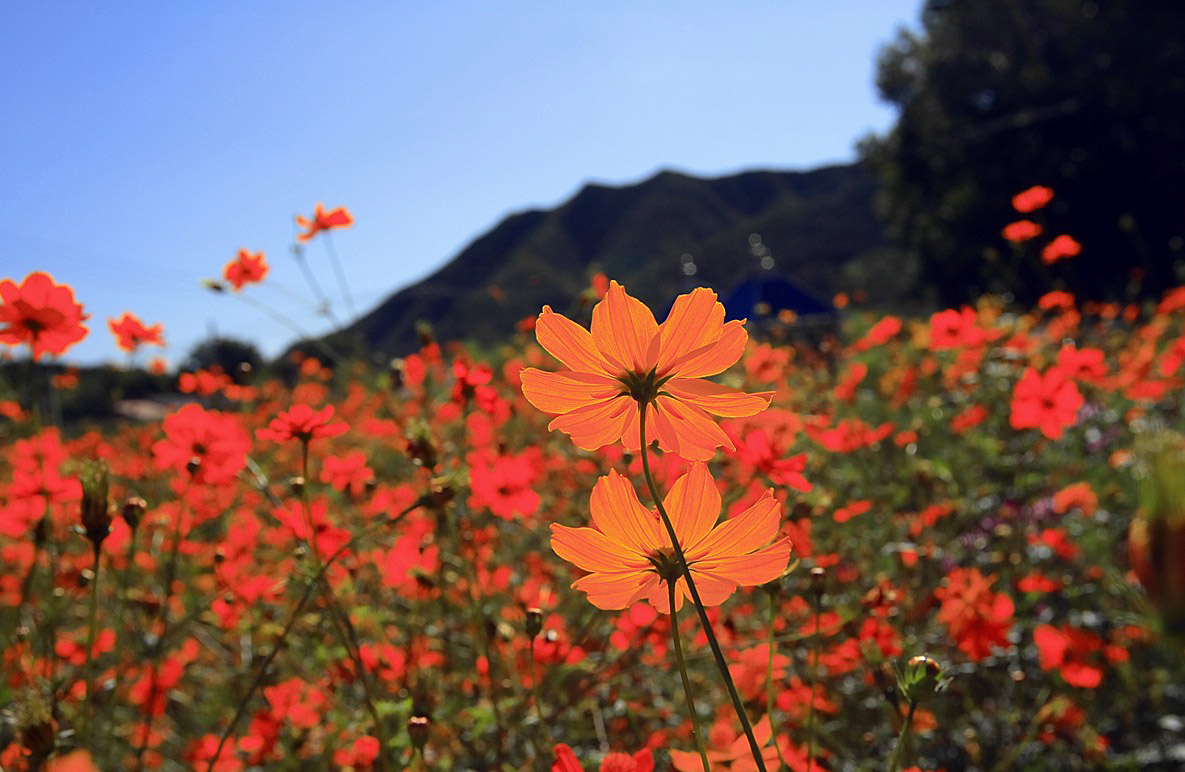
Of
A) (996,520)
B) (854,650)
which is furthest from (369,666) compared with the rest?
(996,520)

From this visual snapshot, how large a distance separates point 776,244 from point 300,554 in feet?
96.9

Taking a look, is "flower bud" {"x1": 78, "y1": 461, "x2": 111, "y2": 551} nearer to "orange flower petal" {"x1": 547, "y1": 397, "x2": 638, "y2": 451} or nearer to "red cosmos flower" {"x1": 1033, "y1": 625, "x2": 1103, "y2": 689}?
"orange flower petal" {"x1": 547, "y1": 397, "x2": 638, "y2": 451}

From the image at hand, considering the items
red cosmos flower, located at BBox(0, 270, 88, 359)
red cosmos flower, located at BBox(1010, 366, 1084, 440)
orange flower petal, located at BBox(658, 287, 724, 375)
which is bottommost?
red cosmos flower, located at BBox(1010, 366, 1084, 440)

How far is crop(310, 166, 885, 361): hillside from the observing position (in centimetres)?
2569

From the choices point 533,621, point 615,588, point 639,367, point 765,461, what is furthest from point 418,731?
point 765,461

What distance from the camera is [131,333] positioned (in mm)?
1627

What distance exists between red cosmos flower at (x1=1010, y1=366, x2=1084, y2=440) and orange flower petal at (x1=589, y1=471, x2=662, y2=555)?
5.36 ft

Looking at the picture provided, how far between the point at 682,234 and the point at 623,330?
32.9 meters

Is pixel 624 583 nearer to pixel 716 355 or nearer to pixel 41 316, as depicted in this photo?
pixel 716 355

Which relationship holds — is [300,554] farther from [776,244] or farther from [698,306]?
[776,244]

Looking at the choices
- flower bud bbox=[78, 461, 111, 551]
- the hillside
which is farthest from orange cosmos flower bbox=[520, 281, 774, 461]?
the hillside

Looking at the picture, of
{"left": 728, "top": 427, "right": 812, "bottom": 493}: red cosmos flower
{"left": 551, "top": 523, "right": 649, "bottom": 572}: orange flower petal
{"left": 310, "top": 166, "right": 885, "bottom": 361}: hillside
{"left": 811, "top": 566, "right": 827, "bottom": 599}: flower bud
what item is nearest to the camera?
{"left": 551, "top": 523, "right": 649, "bottom": 572}: orange flower petal

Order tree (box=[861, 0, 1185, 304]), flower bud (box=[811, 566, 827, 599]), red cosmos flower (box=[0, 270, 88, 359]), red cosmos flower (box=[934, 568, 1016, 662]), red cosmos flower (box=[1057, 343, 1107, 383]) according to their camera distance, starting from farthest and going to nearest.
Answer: tree (box=[861, 0, 1185, 304]) < red cosmos flower (box=[1057, 343, 1107, 383]) < red cosmos flower (box=[934, 568, 1016, 662]) < red cosmos flower (box=[0, 270, 88, 359]) < flower bud (box=[811, 566, 827, 599])

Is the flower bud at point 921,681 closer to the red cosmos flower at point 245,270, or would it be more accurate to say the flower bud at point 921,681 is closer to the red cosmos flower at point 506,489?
the red cosmos flower at point 506,489
